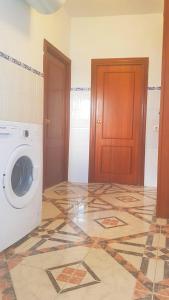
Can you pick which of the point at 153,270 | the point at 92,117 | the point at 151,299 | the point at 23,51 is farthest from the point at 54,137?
the point at 151,299

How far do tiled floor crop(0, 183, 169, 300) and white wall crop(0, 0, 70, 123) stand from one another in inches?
40.2

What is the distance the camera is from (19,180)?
2104 millimetres

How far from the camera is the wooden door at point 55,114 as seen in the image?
3759mm

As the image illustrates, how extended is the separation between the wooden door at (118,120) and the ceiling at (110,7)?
2.16 feet

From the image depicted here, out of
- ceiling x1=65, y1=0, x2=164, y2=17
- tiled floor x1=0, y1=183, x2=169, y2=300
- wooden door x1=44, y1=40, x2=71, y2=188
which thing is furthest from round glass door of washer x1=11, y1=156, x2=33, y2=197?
ceiling x1=65, y1=0, x2=164, y2=17

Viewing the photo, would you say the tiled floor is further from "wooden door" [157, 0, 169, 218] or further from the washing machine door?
the washing machine door

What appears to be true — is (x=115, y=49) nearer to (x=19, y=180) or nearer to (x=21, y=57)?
(x=21, y=57)

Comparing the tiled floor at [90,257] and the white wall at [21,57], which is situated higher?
the white wall at [21,57]

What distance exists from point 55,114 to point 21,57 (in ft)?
4.08

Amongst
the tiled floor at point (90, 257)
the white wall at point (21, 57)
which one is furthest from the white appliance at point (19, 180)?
the white wall at point (21, 57)

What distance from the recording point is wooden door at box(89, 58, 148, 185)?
4352 mm

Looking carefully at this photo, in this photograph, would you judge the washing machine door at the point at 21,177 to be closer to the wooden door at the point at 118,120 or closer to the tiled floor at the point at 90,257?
the tiled floor at the point at 90,257

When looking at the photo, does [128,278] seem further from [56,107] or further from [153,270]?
[56,107]

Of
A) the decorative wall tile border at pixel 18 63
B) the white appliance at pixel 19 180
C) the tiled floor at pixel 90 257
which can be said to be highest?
the decorative wall tile border at pixel 18 63
